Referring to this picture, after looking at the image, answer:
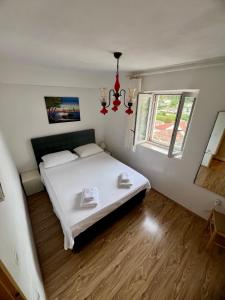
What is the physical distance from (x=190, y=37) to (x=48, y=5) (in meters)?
0.98

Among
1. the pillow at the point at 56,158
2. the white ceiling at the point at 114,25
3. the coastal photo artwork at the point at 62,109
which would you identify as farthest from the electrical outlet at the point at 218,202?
the coastal photo artwork at the point at 62,109

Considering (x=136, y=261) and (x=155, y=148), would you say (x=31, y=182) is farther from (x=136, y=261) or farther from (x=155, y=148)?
(x=155, y=148)

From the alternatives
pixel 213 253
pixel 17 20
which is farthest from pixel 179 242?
pixel 17 20

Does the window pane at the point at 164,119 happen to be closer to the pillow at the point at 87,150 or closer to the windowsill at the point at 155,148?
the windowsill at the point at 155,148

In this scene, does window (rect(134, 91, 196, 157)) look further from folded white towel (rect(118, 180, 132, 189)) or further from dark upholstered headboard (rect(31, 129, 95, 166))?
dark upholstered headboard (rect(31, 129, 95, 166))

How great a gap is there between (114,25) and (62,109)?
2256mm

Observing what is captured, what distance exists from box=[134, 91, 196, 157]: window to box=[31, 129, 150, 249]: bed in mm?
868

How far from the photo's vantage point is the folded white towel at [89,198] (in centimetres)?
172

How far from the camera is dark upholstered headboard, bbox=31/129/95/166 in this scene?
264cm

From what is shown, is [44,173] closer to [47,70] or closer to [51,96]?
[51,96]

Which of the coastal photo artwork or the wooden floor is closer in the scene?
the wooden floor

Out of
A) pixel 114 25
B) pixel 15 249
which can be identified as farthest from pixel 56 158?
pixel 114 25

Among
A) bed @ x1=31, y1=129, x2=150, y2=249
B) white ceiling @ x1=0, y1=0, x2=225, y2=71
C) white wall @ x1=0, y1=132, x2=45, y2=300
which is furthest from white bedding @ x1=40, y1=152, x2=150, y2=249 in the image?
white ceiling @ x1=0, y1=0, x2=225, y2=71

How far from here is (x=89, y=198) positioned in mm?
1774
